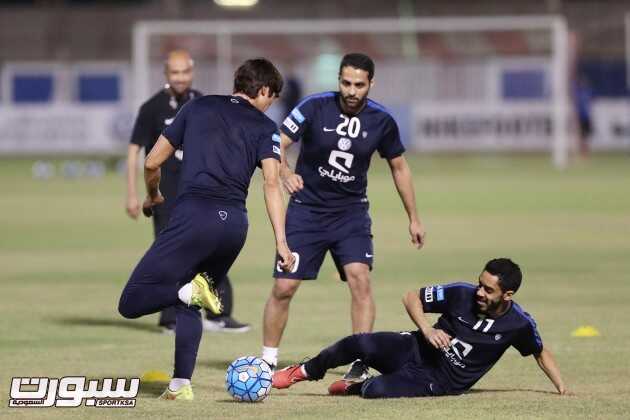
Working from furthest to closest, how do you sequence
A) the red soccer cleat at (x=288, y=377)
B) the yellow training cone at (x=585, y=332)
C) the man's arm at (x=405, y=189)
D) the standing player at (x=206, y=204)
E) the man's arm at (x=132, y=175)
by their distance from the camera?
the man's arm at (x=132, y=175) → the yellow training cone at (x=585, y=332) → the man's arm at (x=405, y=189) → the red soccer cleat at (x=288, y=377) → the standing player at (x=206, y=204)

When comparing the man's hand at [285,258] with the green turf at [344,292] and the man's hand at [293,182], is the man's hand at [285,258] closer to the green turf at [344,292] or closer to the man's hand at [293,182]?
the green turf at [344,292]

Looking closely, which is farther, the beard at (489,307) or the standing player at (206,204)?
the beard at (489,307)

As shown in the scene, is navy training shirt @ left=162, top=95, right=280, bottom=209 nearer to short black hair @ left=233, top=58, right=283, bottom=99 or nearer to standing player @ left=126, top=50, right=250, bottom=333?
short black hair @ left=233, top=58, right=283, bottom=99

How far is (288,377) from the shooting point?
30.8ft

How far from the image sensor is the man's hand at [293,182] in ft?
32.4

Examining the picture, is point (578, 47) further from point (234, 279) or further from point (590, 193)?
point (234, 279)

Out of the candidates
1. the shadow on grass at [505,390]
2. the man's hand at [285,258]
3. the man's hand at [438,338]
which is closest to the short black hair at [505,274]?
the man's hand at [438,338]

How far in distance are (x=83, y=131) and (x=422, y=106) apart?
9836mm

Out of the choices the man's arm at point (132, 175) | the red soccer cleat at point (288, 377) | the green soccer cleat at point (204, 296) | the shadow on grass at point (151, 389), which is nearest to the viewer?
the green soccer cleat at point (204, 296)

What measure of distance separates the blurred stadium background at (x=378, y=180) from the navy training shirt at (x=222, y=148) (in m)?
1.29

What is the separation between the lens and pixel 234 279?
16.4 m

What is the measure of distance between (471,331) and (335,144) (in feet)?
6.46

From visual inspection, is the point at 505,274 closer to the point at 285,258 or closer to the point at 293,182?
the point at 285,258

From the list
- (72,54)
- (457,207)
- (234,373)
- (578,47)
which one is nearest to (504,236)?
(457,207)
